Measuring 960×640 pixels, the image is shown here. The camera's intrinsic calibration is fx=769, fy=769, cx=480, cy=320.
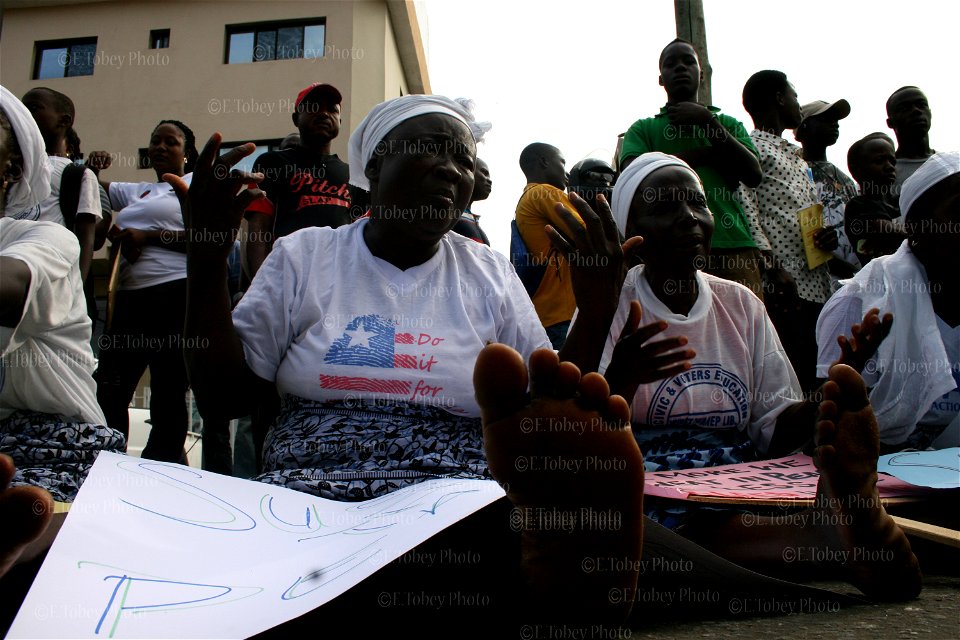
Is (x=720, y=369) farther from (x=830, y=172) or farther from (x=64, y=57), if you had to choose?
(x=64, y=57)

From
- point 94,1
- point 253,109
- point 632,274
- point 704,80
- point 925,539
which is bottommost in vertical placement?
point 925,539

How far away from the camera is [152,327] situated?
381 cm

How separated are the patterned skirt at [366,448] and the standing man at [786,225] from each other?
101 inches

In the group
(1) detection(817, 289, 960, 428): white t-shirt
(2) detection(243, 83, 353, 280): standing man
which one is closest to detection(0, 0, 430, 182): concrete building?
(2) detection(243, 83, 353, 280): standing man

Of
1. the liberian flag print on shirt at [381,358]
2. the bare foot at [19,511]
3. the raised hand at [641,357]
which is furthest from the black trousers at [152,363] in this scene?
the bare foot at [19,511]

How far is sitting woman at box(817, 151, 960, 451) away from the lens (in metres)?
2.57

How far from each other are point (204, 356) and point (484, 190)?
3226mm

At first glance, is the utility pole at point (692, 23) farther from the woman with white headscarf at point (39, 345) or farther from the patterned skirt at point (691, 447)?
the woman with white headscarf at point (39, 345)

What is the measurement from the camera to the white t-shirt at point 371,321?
1770mm

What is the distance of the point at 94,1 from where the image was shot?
15633 millimetres

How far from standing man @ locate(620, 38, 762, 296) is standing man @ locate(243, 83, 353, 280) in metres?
1.49

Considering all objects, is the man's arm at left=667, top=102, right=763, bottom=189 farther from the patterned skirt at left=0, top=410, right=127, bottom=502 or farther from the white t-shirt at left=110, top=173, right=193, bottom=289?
the patterned skirt at left=0, top=410, right=127, bottom=502

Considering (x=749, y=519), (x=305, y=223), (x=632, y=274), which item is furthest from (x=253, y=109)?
(x=749, y=519)

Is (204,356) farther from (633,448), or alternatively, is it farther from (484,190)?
(484,190)
